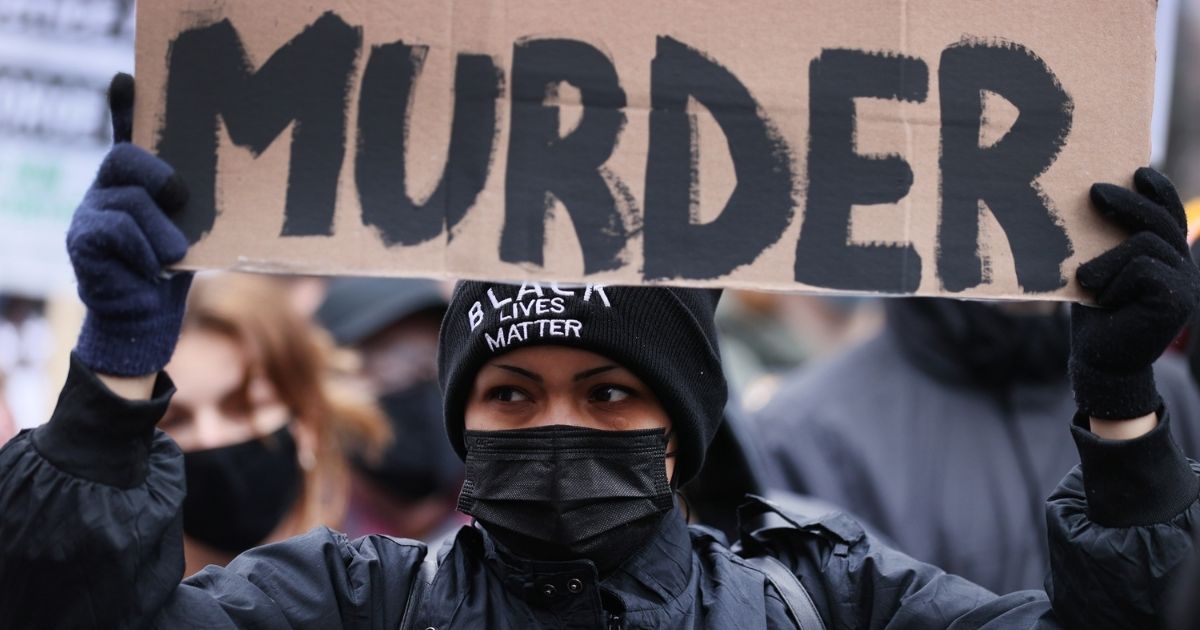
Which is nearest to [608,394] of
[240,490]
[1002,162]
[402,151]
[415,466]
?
[402,151]

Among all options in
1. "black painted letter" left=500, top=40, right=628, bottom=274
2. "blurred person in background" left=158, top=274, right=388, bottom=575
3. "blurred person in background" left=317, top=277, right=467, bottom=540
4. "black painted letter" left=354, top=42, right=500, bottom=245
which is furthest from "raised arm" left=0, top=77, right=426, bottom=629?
"blurred person in background" left=317, top=277, right=467, bottom=540

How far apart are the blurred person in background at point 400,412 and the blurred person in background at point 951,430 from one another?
1.30m

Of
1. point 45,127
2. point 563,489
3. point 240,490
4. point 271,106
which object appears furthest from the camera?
point 45,127

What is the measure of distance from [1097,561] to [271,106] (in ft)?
5.04

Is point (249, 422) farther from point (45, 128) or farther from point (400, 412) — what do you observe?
point (400, 412)

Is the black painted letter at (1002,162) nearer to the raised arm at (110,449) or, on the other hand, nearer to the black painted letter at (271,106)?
the black painted letter at (271,106)

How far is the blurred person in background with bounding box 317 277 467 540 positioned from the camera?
6.36 meters

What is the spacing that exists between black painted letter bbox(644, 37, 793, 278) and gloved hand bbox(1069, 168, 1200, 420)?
534 mm

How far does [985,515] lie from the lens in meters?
5.36

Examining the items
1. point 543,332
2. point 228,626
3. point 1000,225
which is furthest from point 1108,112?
point 228,626

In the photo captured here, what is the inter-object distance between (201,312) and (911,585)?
2.43 metres

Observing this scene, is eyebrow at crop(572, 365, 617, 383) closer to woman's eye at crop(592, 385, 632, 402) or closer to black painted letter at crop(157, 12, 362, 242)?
woman's eye at crop(592, 385, 632, 402)

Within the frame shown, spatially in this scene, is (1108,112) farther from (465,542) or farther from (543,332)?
(465,542)

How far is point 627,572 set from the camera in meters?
3.21
